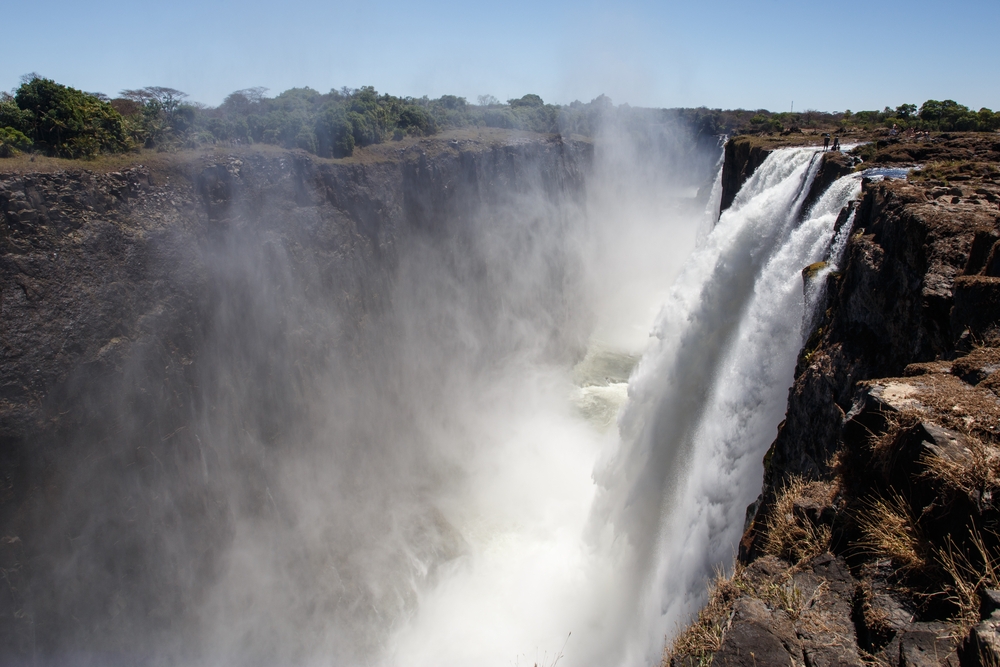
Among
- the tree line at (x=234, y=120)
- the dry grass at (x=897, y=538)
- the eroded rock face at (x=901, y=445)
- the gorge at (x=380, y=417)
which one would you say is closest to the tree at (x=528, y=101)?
the tree line at (x=234, y=120)

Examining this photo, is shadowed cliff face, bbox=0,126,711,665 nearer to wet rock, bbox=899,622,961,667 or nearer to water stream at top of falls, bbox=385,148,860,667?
water stream at top of falls, bbox=385,148,860,667

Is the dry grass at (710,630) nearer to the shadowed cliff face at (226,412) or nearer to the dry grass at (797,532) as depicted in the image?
the dry grass at (797,532)

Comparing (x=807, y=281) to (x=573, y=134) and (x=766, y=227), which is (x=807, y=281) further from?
(x=573, y=134)

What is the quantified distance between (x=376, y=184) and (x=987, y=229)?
20.4 meters

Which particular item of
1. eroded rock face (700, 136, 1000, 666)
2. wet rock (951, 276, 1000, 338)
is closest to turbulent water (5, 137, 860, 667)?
eroded rock face (700, 136, 1000, 666)

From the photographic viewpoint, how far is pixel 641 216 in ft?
146

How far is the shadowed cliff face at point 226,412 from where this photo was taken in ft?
46.7

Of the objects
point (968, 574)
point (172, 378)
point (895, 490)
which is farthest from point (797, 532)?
point (172, 378)

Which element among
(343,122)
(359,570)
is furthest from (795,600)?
(343,122)

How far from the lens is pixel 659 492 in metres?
12.7

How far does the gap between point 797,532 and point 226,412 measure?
17.2 m

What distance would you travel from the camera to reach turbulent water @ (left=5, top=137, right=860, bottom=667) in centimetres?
1085

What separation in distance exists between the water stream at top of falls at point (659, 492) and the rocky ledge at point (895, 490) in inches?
83.6

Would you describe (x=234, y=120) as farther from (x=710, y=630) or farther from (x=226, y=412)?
(x=710, y=630)
